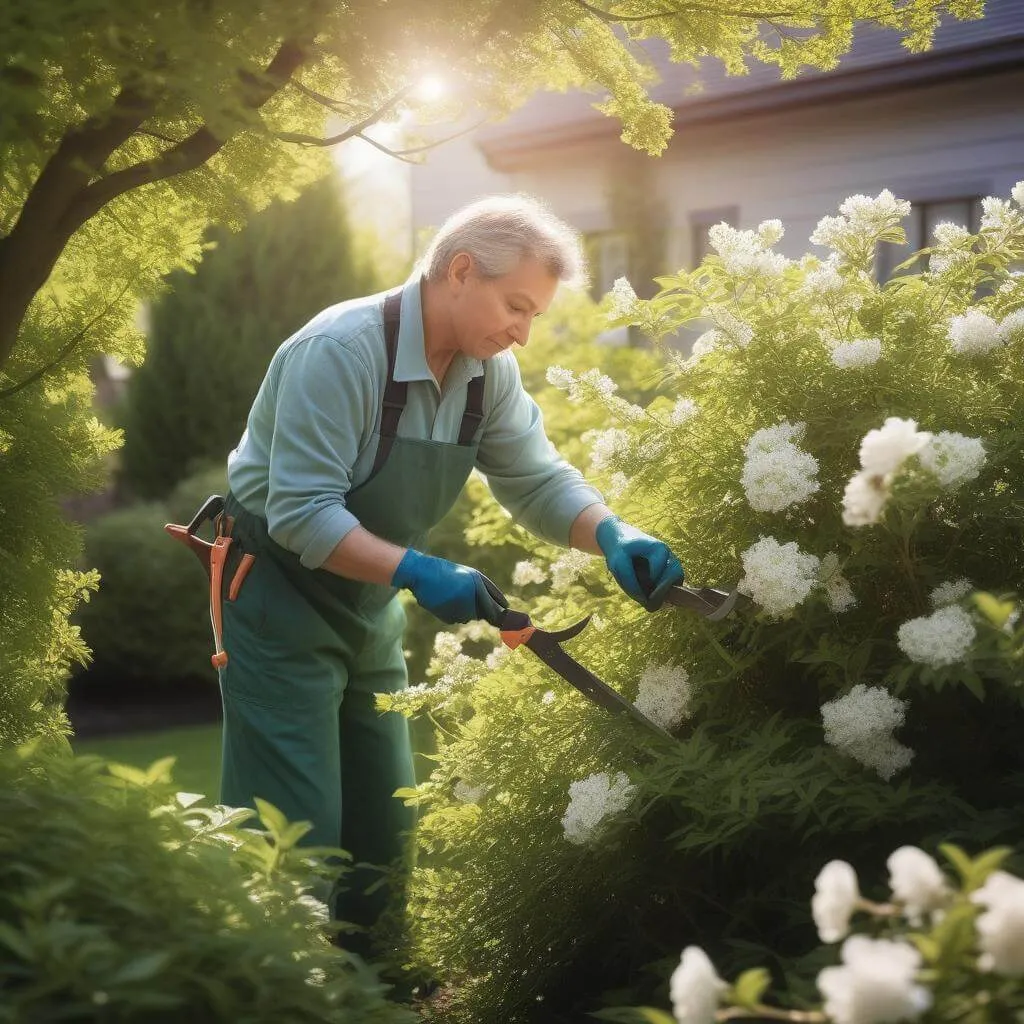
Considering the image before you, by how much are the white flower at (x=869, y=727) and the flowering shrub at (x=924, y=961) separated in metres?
0.97

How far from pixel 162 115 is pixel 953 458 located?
174 centimetres

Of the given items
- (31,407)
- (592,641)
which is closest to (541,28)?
(592,641)

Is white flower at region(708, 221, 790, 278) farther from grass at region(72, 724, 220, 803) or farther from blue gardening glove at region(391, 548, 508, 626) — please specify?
grass at region(72, 724, 220, 803)

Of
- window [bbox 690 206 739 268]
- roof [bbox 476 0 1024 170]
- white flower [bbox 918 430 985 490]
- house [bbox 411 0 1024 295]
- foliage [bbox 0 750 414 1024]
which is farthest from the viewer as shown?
window [bbox 690 206 739 268]

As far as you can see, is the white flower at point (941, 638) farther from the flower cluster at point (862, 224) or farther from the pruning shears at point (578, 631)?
the flower cluster at point (862, 224)

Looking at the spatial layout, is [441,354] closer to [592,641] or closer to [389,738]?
[592,641]

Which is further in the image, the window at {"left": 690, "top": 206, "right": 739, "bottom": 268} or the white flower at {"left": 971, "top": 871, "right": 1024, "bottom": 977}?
the window at {"left": 690, "top": 206, "right": 739, "bottom": 268}

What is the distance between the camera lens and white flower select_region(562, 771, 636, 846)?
8.86ft

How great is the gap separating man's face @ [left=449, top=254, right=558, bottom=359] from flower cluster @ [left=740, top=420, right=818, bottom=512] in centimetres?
65

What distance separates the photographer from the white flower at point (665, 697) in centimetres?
292

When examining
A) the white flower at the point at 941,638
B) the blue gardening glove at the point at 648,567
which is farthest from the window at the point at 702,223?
the white flower at the point at 941,638

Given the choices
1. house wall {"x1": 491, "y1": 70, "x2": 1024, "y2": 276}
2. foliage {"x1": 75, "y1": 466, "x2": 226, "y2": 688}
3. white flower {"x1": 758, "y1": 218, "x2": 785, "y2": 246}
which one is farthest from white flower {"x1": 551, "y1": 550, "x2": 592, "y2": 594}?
house wall {"x1": 491, "y1": 70, "x2": 1024, "y2": 276}

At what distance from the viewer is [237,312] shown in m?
11.2

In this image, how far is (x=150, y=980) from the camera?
5.42 feet
